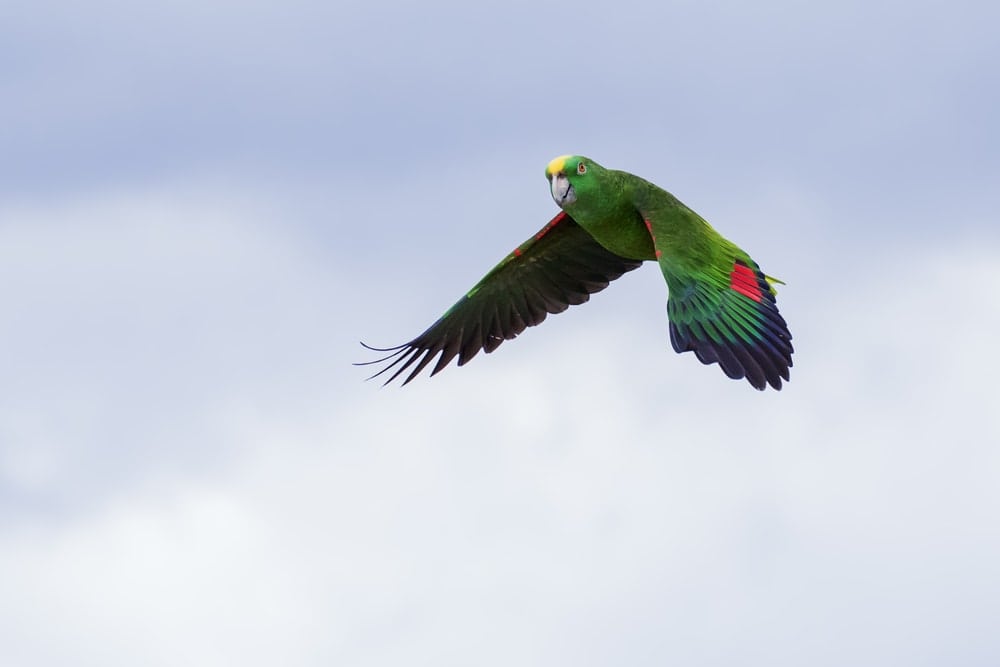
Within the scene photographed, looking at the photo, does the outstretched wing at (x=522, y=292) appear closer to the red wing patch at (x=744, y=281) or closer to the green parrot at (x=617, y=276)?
the green parrot at (x=617, y=276)

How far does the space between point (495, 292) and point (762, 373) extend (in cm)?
543

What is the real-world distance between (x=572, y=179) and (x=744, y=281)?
2047mm

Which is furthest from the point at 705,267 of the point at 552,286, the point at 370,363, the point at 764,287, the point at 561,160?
the point at 370,363

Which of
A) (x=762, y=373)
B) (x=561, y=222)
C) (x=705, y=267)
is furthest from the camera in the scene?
(x=561, y=222)

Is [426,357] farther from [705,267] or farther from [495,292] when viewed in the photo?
[705,267]

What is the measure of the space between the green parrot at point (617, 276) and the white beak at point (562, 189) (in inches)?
0.4

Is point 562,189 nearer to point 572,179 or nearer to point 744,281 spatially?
point 572,179

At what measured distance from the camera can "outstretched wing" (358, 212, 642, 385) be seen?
21.8 metres

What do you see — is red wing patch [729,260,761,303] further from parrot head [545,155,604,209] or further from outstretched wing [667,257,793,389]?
parrot head [545,155,604,209]

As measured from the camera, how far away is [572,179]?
1920 cm

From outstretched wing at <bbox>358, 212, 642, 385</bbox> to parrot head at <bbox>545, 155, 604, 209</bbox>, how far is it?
209cm

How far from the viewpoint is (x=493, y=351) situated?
22.5m

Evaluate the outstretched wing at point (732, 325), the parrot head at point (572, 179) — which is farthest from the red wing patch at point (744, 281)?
the parrot head at point (572, 179)

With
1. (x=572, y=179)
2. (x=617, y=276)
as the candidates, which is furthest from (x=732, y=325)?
(x=617, y=276)
